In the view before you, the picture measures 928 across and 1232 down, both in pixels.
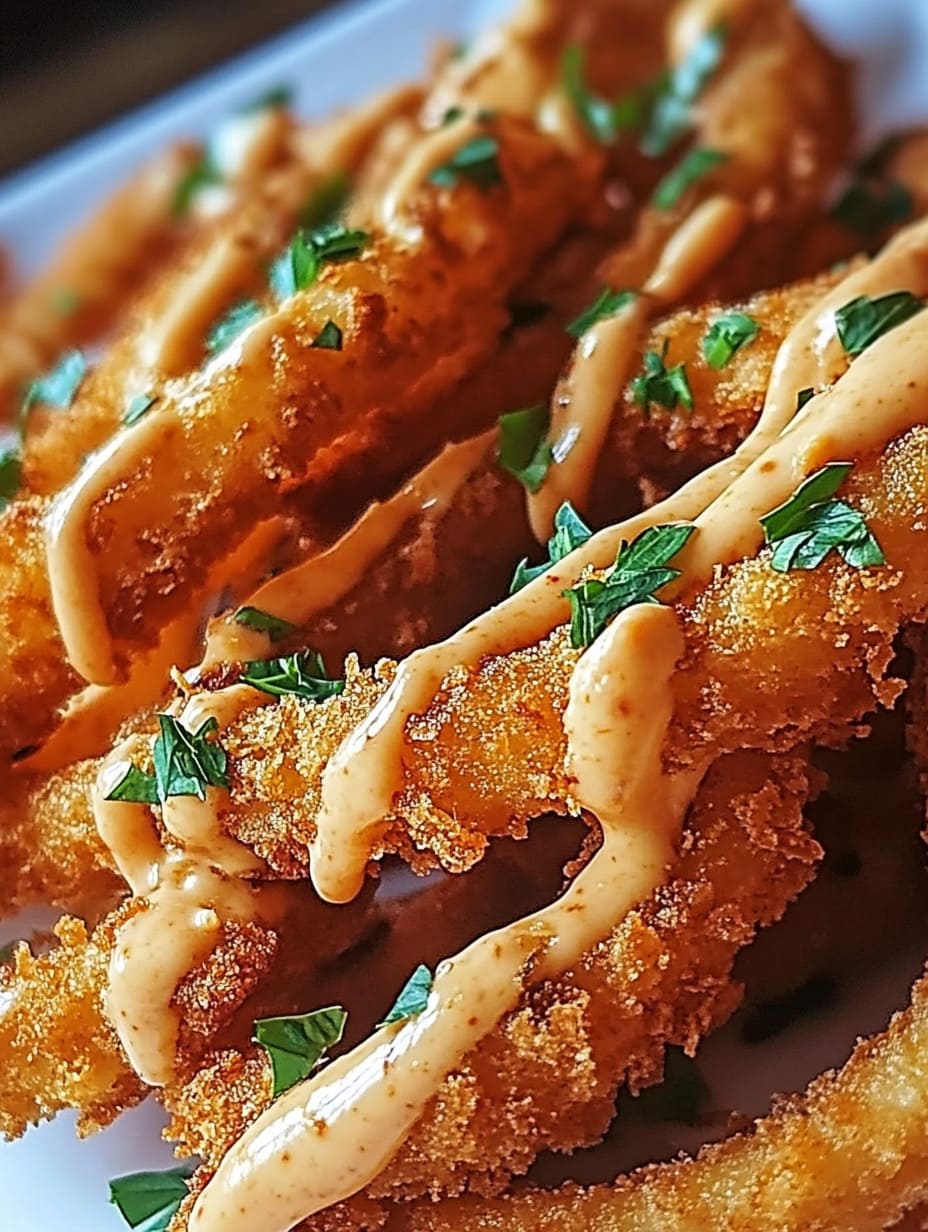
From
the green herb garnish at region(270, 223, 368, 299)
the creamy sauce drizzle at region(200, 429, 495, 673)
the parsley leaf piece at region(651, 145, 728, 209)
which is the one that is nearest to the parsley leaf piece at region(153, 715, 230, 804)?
the creamy sauce drizzle at region(200, 429, 495, 673)

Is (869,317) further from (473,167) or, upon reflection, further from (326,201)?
(326,201)

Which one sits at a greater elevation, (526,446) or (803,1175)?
(526,446)

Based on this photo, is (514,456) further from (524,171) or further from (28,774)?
(28,774)

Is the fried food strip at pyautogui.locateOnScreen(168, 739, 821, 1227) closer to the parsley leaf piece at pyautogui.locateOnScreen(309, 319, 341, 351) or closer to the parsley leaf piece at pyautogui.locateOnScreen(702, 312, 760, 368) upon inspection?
the parsley leaf piece at pyautogui.locateOnScreen(702, 312, 760, 368)

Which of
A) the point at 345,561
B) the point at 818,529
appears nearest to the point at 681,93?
the point at 345,561

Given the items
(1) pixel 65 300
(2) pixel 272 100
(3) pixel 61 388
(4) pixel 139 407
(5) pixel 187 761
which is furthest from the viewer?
(2) pixel 272 100

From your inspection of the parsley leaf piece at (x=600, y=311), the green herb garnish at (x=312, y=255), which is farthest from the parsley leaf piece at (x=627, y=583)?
the green herb garnish at (x=312, y=255)
